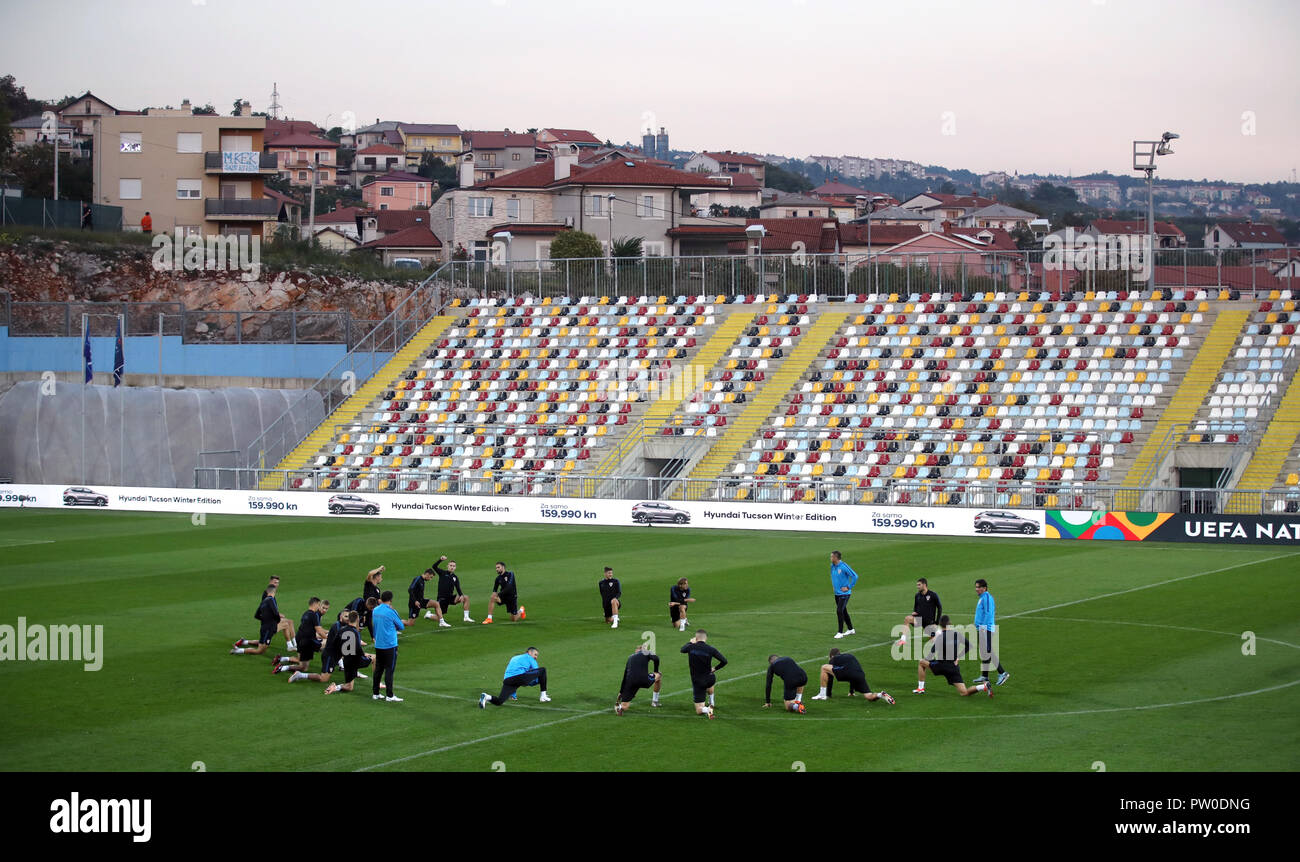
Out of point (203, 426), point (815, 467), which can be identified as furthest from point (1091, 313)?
point (203, 426)

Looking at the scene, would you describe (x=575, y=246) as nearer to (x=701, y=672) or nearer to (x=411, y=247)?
(x=411, y=247)

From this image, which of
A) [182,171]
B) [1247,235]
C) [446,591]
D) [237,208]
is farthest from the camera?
[1247,235]

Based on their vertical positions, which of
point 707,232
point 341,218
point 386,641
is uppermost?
point 341,218

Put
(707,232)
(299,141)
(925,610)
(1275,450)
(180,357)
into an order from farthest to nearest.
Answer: (299,141) → (707,232) → (180,357) → (1275,450) → (925,610)

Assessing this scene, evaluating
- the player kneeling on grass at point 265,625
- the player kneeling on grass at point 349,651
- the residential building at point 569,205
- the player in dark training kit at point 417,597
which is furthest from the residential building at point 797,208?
the player kneeling on grass at point 349,651

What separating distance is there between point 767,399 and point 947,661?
33786 millimetres

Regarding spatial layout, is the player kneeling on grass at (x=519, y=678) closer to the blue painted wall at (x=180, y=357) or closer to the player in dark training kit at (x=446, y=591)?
the player in dark training kit at (x=446, y=591)

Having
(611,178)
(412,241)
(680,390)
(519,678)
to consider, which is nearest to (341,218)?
(412,241)

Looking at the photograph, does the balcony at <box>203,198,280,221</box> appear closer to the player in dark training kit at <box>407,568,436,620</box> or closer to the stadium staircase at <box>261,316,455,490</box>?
the stadium staircase at <box>261,316,455,490</box>

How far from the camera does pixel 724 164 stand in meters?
192

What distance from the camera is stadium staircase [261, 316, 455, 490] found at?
5725 centimetres

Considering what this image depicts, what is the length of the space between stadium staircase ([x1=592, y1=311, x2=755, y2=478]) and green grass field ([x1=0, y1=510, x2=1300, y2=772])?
36.6 feet
